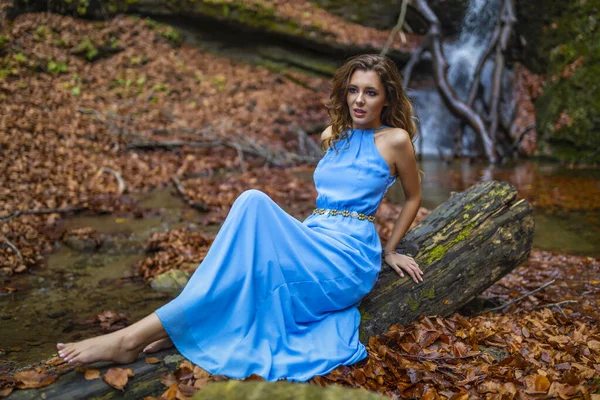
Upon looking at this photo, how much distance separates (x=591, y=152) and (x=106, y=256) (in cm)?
1040

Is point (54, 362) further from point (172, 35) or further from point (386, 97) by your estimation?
point (172, 35)

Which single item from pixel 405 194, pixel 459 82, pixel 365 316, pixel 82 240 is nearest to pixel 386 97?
pixel 405 194

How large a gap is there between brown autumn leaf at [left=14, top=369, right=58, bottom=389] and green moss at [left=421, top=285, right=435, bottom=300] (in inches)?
91.5

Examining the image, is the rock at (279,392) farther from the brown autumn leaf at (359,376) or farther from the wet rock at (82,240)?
the wet rock at (82,240)

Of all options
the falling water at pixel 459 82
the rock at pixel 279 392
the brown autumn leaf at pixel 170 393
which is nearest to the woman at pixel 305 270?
the brown autumn leaf at pixel 170 393

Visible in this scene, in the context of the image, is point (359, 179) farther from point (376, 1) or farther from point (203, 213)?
point (376, 1)

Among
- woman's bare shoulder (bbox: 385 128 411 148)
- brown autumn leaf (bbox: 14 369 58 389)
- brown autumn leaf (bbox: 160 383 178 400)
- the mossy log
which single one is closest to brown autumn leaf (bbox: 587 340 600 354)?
the mossy log

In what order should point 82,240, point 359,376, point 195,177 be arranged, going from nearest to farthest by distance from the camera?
point 359,376 → point 82,240 → point 195,177

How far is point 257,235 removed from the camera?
2.66 m

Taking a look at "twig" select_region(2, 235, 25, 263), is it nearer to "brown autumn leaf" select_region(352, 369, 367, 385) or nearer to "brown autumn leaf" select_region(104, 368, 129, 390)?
"brown autumn leaf" select_region(104, 368, 129, 390)

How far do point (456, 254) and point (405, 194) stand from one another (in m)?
0.66

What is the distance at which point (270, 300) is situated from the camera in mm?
2703

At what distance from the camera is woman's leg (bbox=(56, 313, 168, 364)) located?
8.01 ft

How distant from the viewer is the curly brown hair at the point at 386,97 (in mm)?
3133
